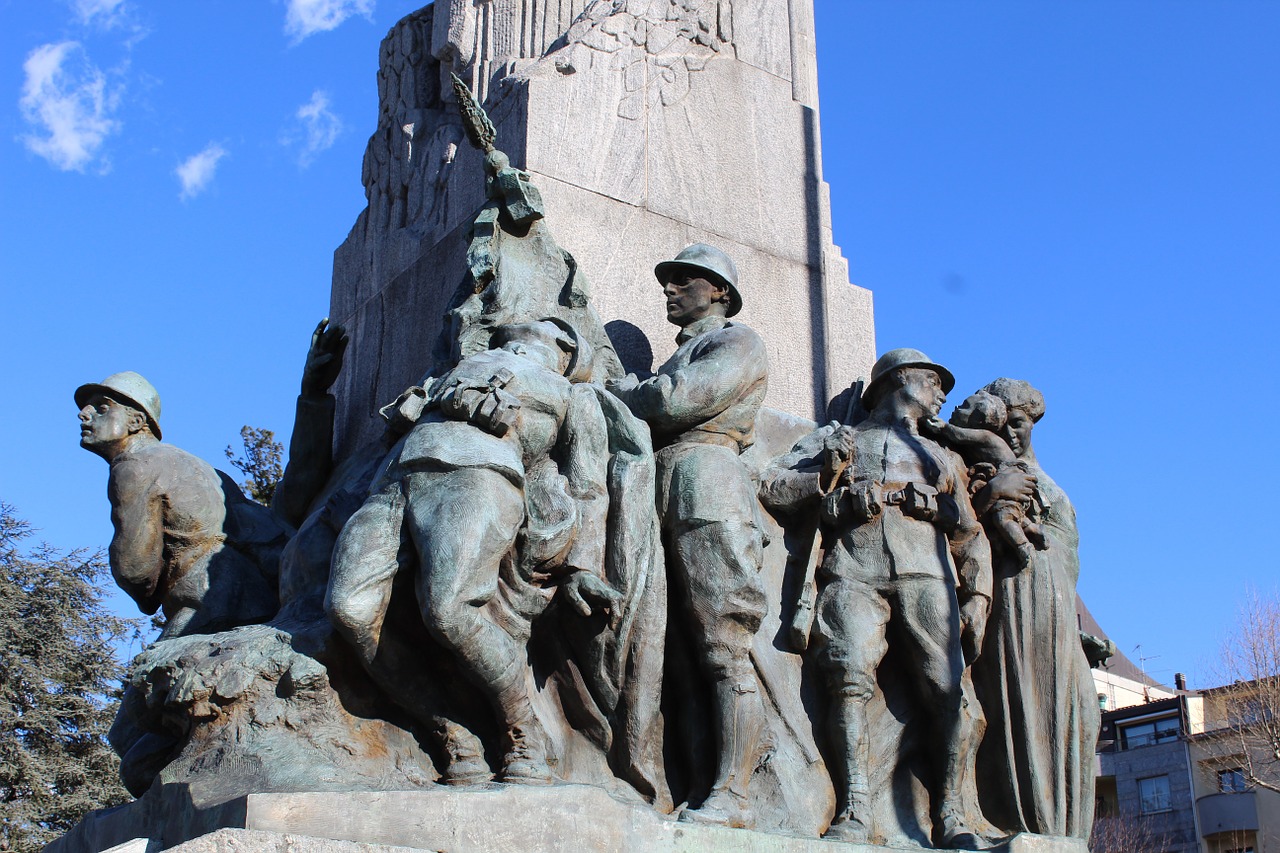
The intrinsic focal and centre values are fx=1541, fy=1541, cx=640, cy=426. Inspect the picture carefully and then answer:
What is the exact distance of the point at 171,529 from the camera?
7309 millimetres

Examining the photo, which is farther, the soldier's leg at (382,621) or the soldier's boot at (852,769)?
the soldier's boot at (852,769)

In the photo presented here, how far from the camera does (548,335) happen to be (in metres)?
6.70

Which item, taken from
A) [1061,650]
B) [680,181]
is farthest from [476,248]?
[1061,650]

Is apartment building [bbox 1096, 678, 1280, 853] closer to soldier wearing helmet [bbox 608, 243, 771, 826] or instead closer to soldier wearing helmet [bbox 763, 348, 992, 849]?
soldier wearing helmet [bbox 763, 348, 992, 849]

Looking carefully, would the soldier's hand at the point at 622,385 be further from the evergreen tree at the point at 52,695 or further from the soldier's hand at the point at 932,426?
the evergreen tree at the point at 52,695

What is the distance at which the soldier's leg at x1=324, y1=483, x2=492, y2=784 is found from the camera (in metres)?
5.68

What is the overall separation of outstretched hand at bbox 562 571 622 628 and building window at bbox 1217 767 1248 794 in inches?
956

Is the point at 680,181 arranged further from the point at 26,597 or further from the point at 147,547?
the point at 26,597

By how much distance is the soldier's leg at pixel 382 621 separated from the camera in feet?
18.6

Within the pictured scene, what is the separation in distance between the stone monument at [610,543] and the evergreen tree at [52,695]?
37.4 ft

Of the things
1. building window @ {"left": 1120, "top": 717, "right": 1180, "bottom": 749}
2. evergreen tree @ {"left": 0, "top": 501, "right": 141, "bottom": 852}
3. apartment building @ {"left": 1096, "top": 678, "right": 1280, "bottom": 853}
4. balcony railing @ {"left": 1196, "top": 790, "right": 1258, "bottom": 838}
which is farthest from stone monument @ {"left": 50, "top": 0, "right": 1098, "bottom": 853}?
building window @ {"left": 1120, "top": 717, "right": 1180, "bottom": 749}

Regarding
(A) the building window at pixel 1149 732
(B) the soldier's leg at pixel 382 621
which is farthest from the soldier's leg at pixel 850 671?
(A) the building window at pixel 1149 732

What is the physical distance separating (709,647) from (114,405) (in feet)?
10.5

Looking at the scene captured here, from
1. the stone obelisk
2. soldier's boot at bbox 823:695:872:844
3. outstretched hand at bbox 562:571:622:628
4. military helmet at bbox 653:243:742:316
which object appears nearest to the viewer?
outstretched hand at bbox 562:571:622:628
